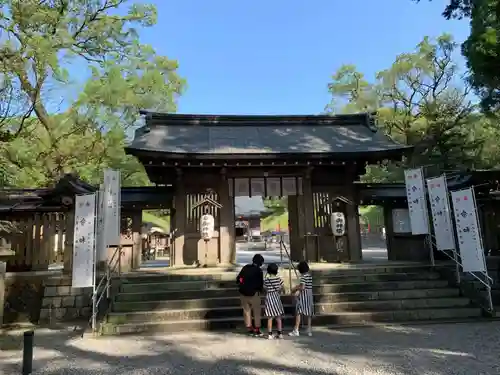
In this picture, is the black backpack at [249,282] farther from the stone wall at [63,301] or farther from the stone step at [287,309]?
the stone wall at [63,301]

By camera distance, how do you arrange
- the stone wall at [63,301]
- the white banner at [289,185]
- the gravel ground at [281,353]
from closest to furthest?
the gravel ground at [281,353] < the stone wall at [63,301] < the white banner at [289,185]

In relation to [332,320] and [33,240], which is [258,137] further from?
[33,240]

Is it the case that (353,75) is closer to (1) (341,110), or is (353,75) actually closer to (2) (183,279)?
(1) (341,110)

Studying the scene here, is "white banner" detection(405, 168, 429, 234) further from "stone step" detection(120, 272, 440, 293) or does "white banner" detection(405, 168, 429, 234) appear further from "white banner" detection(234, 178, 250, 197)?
"white banner" detection(234, 178, 250, 197)

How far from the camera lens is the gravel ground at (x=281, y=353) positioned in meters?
5.30

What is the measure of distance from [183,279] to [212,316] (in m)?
1.61

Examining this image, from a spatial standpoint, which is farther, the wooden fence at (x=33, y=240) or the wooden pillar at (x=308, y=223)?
the wooden pillar at (x=308, y=223)

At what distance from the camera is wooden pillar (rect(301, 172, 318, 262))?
1199cm

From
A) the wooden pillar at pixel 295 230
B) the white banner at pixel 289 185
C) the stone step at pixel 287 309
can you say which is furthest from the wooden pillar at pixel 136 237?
the wooden pillar at pixel 295 230

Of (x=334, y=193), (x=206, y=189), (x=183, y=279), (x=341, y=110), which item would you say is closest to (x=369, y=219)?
(x=341, y=110)

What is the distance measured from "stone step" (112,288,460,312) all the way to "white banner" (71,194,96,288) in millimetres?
1091

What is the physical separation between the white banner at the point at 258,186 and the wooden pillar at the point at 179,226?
7.50ft

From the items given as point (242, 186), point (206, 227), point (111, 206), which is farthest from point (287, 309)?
point (111, 206)

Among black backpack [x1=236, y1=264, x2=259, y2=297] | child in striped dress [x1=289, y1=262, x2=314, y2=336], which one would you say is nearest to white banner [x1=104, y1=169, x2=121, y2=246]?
black backpack [x1=236, y1=264, x2=259, y2=297]
